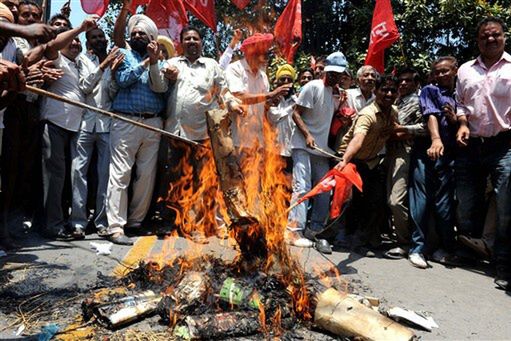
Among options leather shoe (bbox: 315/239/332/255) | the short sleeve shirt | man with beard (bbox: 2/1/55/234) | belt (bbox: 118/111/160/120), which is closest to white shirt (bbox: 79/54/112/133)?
belt (bbox: 118/111/160/120)

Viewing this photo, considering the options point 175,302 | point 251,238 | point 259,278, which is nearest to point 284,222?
point 251,238

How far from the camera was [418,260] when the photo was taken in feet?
18.2

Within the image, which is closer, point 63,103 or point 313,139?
point 63,103

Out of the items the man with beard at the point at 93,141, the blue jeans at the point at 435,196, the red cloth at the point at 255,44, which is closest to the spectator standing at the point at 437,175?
the blue jeans at the point at 435,196

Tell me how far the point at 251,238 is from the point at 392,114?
286 centimetres

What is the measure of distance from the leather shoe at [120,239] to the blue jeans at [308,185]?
2079 mm

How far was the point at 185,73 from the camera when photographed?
20.3 ft

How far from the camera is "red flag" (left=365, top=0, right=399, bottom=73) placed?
27.4 feet

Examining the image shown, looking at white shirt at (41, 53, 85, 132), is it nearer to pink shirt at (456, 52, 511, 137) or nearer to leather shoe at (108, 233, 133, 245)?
leather shoe at (108, 233, 133, 245)

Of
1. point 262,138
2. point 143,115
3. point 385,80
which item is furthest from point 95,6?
point 385,80

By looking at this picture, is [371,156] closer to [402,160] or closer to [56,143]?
[402,160]

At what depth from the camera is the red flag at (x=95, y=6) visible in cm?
851

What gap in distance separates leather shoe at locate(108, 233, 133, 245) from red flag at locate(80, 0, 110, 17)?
473 centimetres

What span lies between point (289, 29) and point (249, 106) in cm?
321
